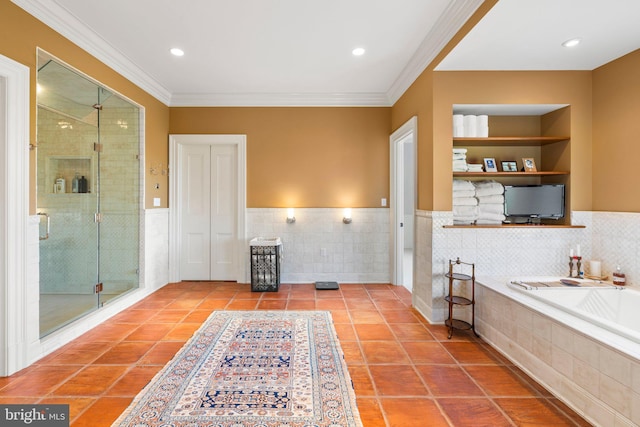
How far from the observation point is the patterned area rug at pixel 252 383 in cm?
177

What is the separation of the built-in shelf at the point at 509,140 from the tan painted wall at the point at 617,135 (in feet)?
1.12

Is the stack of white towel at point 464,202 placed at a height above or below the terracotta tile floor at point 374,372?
above

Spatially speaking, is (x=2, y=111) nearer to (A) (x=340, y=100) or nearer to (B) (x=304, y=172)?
(B) (x=304, y=172)

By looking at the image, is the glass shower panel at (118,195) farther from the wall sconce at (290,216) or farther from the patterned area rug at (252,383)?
the wall sconce at (290,216)

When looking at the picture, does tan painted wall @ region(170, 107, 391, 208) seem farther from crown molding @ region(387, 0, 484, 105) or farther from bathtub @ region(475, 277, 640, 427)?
bathtub @ region(475, 277, 640, 427)

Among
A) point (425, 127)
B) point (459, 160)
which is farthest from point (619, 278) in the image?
point (425, 127)

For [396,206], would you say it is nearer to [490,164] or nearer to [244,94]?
[490,164]

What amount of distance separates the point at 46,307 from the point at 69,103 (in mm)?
1954

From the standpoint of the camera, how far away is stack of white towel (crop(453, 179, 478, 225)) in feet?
10.8

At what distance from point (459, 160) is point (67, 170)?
4.00 meters

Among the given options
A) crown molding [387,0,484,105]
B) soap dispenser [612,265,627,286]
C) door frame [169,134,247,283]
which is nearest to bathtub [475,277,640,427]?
soap dispenser [612,265,627,286]

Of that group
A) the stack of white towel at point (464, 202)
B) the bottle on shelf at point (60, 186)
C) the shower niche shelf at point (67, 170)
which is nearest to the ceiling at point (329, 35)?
the shower niche shelf at point (67, 170)

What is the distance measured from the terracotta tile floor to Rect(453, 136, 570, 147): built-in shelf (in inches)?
77.9

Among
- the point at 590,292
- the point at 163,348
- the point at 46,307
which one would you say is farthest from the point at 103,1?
the point at 590,292
